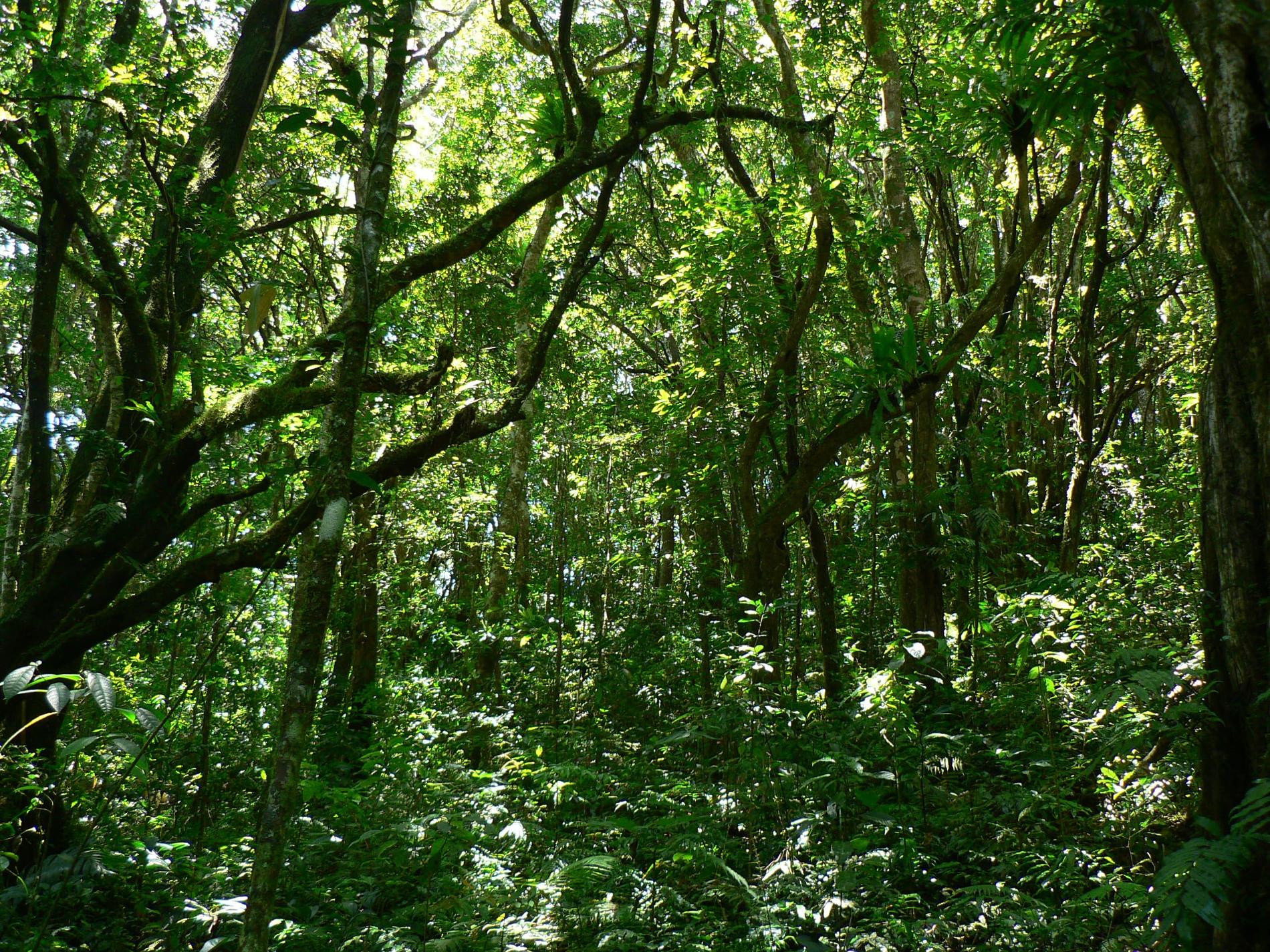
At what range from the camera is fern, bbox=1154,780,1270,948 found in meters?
2.28


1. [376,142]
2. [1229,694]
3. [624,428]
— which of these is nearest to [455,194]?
[624,428]

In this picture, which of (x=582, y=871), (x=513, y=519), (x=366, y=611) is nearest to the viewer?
(x=582, y=871)

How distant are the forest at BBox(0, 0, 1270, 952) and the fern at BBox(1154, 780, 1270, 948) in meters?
0.02

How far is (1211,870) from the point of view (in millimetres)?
2332

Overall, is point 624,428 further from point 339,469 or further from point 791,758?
point 339,469

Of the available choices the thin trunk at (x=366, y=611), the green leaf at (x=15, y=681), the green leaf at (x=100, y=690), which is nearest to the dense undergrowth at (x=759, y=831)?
the green leaf at (x=100, y=690)

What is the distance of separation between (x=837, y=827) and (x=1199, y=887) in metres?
2.07

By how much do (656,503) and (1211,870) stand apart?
8.17m

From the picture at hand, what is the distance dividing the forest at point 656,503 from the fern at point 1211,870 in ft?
0.08

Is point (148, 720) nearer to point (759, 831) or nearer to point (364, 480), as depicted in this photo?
point (364, 480)

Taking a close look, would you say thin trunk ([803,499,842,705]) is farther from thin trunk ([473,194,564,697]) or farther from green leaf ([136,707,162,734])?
green leaf ([136,707,162,734])

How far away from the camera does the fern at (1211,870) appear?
2277 millimetres

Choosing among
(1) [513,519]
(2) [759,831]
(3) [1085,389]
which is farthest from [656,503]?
(2) [759,831]

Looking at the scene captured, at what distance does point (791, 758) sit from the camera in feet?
15.9
